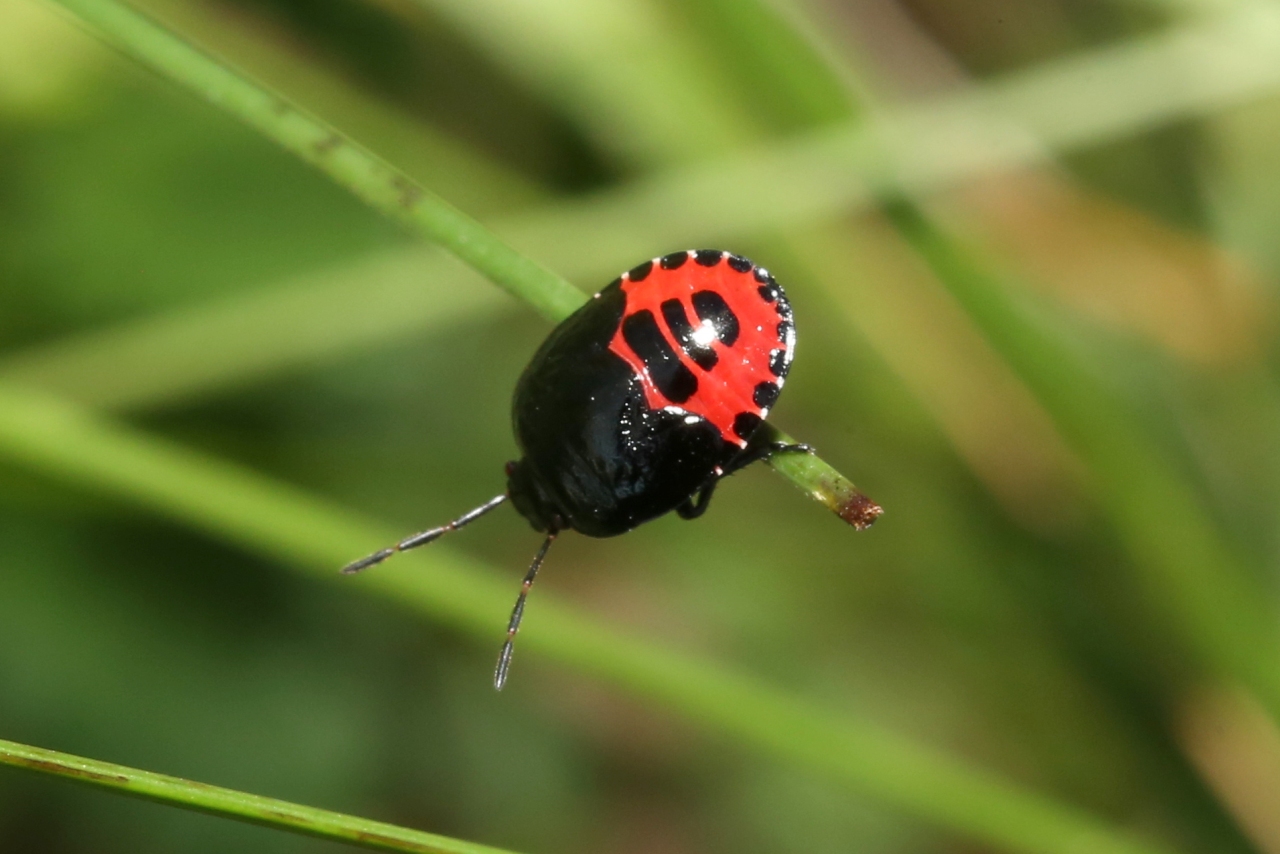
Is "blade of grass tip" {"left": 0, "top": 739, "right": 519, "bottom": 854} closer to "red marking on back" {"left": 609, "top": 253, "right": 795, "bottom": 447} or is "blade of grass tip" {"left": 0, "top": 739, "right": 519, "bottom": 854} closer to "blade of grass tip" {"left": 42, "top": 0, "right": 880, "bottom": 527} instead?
"blade of grass tip" {"left": 42, "top": 0, "right": 880, "bottom": 527}

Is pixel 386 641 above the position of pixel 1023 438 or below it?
below

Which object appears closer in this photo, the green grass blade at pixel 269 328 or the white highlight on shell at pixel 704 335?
the white highlight on shell at pixel 704 335

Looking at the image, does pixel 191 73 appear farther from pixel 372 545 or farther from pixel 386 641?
pixel 386 641

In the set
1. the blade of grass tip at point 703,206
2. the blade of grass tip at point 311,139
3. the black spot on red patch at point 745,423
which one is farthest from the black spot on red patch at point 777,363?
the blade of grass tip at point 703,206

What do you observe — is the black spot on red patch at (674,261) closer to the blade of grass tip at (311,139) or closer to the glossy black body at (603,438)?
the glossy black body at (603,438)

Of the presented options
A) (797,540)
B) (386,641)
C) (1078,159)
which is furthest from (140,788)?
(1078,159)

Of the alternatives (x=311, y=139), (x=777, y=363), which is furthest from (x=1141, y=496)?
(x=311, y=139)
